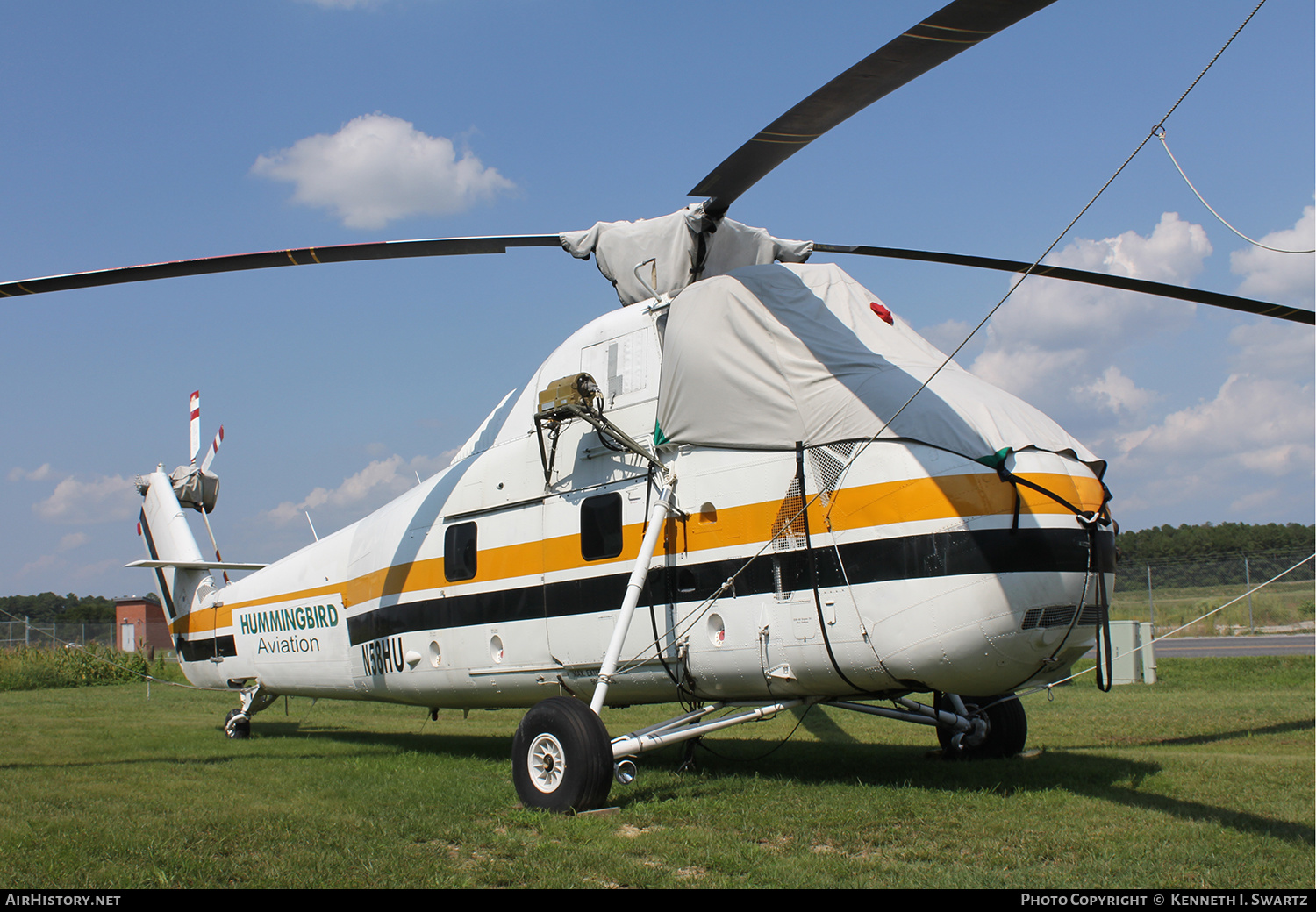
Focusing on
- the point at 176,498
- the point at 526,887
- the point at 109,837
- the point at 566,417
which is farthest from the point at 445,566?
the point at 176,498

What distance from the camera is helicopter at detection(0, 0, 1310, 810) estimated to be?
20.7ft

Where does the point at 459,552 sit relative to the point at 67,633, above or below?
above

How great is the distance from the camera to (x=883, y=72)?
4570mm

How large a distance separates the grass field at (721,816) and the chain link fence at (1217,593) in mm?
11297

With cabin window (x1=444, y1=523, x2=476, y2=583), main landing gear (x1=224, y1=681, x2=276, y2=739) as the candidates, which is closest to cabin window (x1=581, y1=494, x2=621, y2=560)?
cabin window (x1=444, y1=523, x2=476, y2=583)

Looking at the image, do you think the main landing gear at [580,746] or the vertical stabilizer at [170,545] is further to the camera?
the vertical stabilizer at [170,545]

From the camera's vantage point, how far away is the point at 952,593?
20.4ft

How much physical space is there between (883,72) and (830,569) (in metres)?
3.51

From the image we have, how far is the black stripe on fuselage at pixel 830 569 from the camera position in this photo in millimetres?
6207

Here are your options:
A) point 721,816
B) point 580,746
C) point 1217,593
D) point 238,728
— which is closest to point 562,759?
point 580,746

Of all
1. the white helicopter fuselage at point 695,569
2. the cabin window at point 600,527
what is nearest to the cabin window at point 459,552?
the white helicopter fuselage at point 695,569

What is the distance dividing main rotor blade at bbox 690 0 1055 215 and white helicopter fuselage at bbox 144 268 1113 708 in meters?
2.27

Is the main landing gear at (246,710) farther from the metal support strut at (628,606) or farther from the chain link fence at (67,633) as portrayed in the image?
the chain link fence at (67,633)

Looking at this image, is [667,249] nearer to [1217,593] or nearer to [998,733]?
[998,733]
